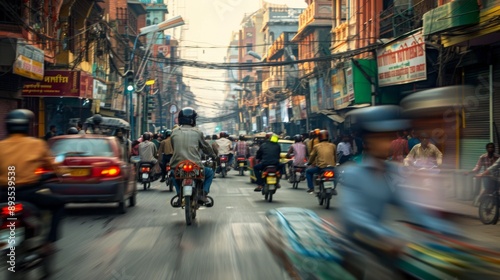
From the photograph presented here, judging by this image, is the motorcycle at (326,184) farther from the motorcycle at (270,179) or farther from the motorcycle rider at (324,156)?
the motorcycle at (270,179)

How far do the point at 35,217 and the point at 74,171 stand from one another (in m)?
5.90

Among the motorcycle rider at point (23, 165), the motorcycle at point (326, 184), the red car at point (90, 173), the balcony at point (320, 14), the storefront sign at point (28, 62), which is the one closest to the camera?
the motorcycle rider at point (23, 165)

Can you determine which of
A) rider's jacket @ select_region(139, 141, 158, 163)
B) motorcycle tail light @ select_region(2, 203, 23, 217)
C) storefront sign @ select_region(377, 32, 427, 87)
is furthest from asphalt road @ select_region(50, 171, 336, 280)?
storefront sign @ select_region(377, 32, 427, 87)

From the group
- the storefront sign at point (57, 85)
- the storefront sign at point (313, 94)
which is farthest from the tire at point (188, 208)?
the storefront sign at point (313, 94)

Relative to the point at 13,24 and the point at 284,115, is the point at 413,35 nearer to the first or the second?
the point at 13,24

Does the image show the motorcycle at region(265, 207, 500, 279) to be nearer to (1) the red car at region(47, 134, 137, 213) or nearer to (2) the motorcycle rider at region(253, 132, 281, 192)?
(1) the red car at region(47, 134, 137, 213)

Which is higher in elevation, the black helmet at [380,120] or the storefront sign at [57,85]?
the storefront sign at [57,85]

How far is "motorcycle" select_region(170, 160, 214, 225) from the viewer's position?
1013cm

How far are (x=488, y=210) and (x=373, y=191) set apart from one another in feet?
27.8

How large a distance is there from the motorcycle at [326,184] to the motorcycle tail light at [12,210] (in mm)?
8713

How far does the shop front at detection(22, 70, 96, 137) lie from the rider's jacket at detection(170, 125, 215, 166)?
47.2 feet

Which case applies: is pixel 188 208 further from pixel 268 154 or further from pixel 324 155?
pixel 268 154

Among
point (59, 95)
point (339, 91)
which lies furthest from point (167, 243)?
point (339, 91)

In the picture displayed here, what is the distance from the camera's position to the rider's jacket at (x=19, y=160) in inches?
225
